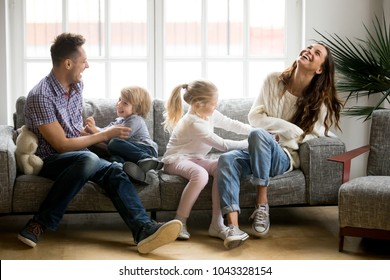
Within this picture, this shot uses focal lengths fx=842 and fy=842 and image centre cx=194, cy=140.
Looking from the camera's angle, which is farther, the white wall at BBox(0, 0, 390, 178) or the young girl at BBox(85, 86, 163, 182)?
the white wall at BBox(0, 0, 390, 178)

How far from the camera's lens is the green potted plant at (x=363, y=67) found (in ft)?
17.4

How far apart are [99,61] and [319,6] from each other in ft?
5.00

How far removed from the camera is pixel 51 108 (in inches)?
174

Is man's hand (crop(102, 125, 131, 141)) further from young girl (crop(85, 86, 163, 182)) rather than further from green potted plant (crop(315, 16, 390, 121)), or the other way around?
green potted plant (crop(315, 16, 390, 121))

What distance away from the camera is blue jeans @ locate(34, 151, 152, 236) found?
4273 millimetres

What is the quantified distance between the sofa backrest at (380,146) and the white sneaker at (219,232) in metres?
0.84

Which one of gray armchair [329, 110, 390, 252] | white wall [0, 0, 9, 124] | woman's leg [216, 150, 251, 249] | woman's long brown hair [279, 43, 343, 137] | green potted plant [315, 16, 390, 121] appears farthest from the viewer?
white wall [0, 0, 9, 124]

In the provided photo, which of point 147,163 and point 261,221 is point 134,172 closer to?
point 147,163

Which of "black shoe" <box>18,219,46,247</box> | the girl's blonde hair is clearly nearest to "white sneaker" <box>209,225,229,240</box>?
the girl's blonde hair

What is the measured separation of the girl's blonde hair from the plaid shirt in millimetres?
260

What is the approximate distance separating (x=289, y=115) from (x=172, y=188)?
0.82 meters

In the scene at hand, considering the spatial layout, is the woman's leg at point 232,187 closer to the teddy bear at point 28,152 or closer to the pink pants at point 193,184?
the pink pants at point 193,184

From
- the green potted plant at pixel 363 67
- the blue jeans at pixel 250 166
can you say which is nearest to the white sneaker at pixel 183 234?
the blue jeans at pixel 250 166

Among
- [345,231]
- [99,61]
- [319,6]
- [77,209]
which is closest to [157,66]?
[99,61]
